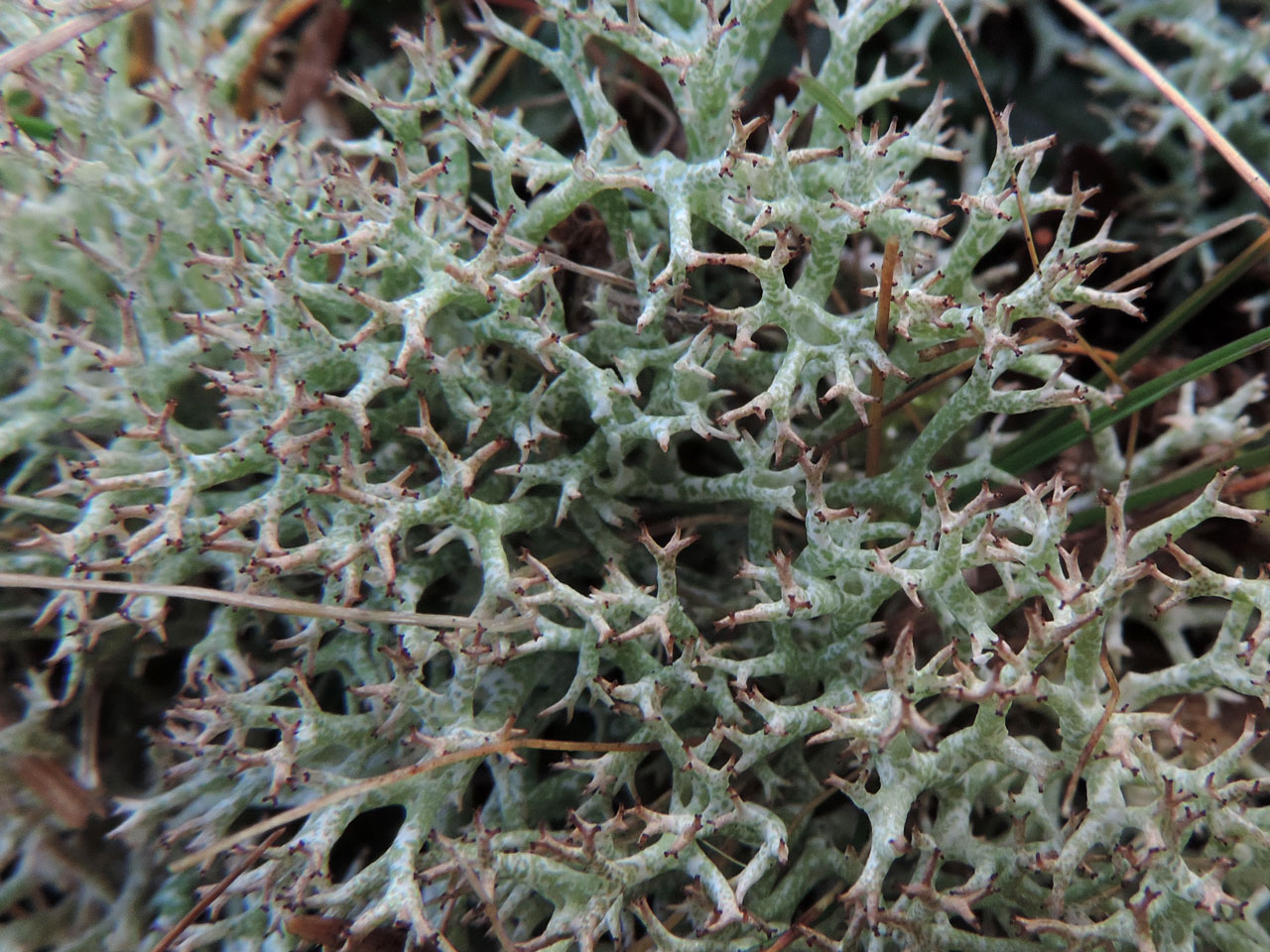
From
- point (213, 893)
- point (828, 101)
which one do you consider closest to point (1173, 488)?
point (828, 101)

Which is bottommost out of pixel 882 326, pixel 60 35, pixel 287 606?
pixel 287 606

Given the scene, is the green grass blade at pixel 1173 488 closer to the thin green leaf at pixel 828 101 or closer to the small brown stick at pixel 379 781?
the thin green leaf at pixel 828 101

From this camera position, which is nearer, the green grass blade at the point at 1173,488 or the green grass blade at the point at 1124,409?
the green grass blade at the point at 1124,409

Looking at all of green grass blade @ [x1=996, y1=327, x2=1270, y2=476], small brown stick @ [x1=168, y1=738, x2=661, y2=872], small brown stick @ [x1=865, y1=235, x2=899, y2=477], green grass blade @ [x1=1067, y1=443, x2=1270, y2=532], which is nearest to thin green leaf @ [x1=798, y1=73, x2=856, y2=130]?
small brown stick @ [x1=865, y1=235, x2=899, y2=477]

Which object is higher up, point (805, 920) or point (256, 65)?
point (256, 65)

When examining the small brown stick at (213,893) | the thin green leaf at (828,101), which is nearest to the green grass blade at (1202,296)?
the thin green leaf at (828,101)

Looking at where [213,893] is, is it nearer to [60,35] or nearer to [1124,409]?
[60,35]
